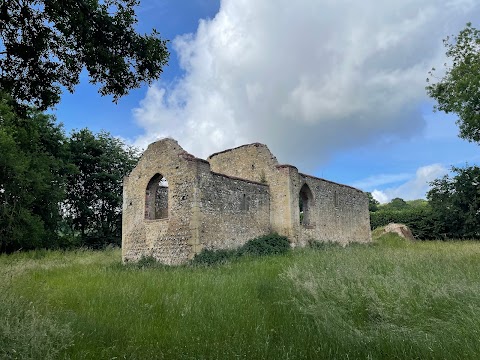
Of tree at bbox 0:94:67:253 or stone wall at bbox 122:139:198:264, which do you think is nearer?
stone wall at bbox 122:139:198:264

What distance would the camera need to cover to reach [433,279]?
7.80 metres

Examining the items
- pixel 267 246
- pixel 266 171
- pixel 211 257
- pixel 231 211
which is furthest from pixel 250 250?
pixel 266 171

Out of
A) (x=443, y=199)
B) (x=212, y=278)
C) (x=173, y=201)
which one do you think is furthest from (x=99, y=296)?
(x=443, y=199)

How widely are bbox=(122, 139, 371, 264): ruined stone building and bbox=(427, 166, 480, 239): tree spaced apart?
51.0ft

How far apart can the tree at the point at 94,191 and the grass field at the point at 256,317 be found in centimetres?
2488

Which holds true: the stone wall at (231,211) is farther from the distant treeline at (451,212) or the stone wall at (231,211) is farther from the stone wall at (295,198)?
the distant treeline at (451,212)

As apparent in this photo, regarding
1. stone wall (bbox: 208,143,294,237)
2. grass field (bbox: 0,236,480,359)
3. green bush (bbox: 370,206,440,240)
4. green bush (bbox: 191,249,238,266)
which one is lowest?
grass field (bbox: 0,236,480,359)

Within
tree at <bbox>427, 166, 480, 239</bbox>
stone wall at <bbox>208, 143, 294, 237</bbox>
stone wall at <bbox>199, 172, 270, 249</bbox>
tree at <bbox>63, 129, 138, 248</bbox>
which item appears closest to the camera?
stone wall at <bbox>199, 172, 270, 249</bbox>

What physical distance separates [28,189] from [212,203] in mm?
16369

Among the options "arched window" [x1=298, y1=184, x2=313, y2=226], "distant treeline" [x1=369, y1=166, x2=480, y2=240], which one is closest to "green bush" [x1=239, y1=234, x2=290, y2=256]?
"arched window" [x1=298, y1=184, x2=313, y2=226]

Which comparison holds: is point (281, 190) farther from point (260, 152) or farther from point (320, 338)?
point (320, 338)

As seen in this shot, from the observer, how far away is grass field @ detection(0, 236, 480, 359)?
15.9 ft

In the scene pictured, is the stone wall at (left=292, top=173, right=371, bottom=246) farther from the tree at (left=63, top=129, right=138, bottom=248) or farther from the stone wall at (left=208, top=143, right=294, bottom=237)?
the tree at (left=63, top=129, right=138, bottom=248)

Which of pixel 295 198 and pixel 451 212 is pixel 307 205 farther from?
pixel 451 212
